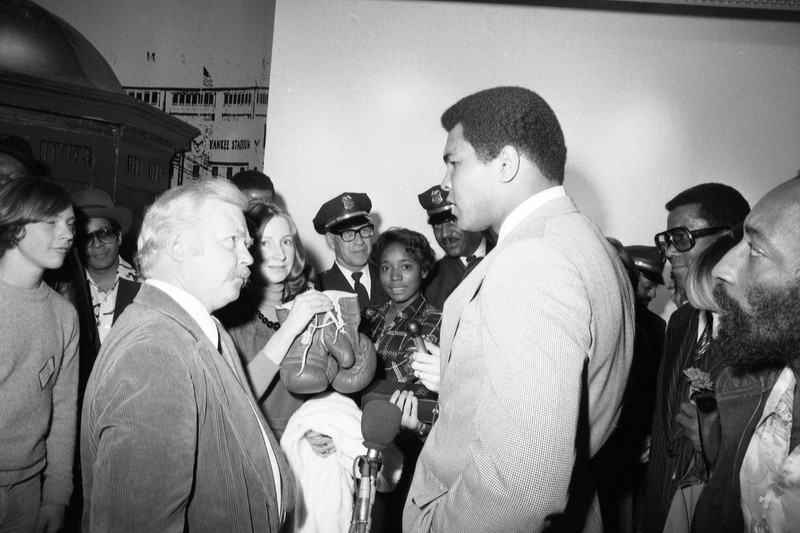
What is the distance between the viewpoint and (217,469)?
1491mm

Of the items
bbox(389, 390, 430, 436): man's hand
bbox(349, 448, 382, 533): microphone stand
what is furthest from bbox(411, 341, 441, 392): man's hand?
Result: bbox(349, 448, 382, 533): microphone stand

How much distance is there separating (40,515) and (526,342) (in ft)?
7.93

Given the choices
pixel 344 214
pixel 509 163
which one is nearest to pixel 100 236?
pixel 344 214

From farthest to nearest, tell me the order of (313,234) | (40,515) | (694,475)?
(313,234)
(40,515)
(694,475)

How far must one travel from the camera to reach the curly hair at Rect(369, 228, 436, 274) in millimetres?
3490

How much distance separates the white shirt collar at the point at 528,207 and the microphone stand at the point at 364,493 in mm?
695

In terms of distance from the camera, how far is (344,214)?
4.10 m

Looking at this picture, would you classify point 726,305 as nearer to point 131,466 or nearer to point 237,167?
point 131,466

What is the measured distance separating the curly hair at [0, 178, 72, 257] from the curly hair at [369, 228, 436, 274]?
186 cm

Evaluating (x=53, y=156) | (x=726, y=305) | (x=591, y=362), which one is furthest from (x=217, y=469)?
(x=53, y=156)

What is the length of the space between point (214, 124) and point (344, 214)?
3.86 meters

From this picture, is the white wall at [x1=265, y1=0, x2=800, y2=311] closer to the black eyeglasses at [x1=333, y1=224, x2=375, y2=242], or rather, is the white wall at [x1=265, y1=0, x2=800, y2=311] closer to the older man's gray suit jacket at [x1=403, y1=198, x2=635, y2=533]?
the black eyeglasses at [x1=333, y1=224, x2=375, y2=242]

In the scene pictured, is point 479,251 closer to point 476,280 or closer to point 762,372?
point 762,372

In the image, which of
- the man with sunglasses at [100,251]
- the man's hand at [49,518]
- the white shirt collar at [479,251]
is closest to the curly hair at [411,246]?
the white shirt collar at [479,251]
